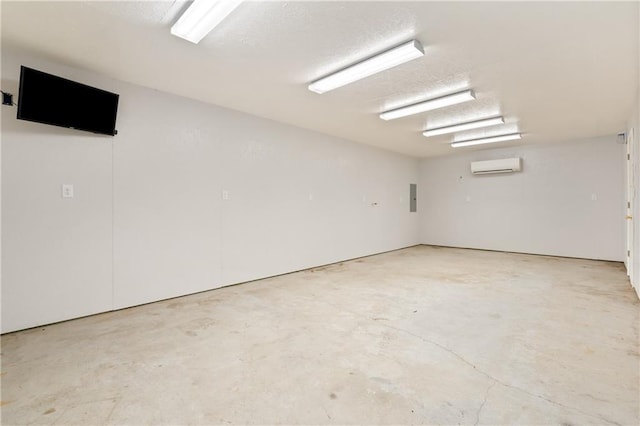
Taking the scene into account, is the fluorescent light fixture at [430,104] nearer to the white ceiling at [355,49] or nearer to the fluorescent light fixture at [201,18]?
the white ceiling at [355,49]

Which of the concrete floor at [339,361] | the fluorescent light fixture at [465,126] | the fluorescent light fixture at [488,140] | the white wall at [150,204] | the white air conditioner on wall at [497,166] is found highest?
the fluorescent light fixture at [488,140]

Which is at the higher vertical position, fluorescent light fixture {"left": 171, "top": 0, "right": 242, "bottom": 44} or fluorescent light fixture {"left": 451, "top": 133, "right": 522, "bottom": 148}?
fluorescent light fixture {"left": 451, "top": 133, "right": 522, "bottom": 148}

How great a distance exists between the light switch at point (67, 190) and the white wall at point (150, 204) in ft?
0.18

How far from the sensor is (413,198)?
8547mm

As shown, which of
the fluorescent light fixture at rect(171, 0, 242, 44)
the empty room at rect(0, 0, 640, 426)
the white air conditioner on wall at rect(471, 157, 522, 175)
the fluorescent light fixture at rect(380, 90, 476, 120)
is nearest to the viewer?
the empty room at rect(0, 0, 640, 426)

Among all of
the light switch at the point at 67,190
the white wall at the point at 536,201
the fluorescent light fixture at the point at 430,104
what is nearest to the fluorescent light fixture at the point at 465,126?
the fluorescent light fixture at the point at 430,104

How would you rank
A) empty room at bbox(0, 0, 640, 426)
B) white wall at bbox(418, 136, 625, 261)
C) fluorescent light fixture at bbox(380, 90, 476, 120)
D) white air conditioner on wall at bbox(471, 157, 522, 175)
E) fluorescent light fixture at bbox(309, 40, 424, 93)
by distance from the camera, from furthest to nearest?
1. white air conditioner on wall at bbox(471, 157, 522, 175)
2. white wall at bbox(418, 136, 625, 261)
3. fluorescent light fixture at bbox(380, 90, 476, 120)
4. fluorescent light fixture at bbox(309, 40, 424, 93)
5. empty room at bbox(0, 0, 640, 426)

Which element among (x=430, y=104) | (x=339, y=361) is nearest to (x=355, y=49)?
(x=430, y=104)

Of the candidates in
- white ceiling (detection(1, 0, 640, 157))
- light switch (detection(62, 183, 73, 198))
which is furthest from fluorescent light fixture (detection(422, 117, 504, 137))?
light switch (detection(62, 183, 73, 198))

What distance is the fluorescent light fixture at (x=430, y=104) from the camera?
377 cm

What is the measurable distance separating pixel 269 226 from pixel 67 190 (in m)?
2.54

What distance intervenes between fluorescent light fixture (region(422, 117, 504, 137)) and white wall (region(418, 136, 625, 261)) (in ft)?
8.67

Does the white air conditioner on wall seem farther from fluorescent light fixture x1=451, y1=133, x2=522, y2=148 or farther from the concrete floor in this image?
the concrete floor

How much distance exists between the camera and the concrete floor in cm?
169
